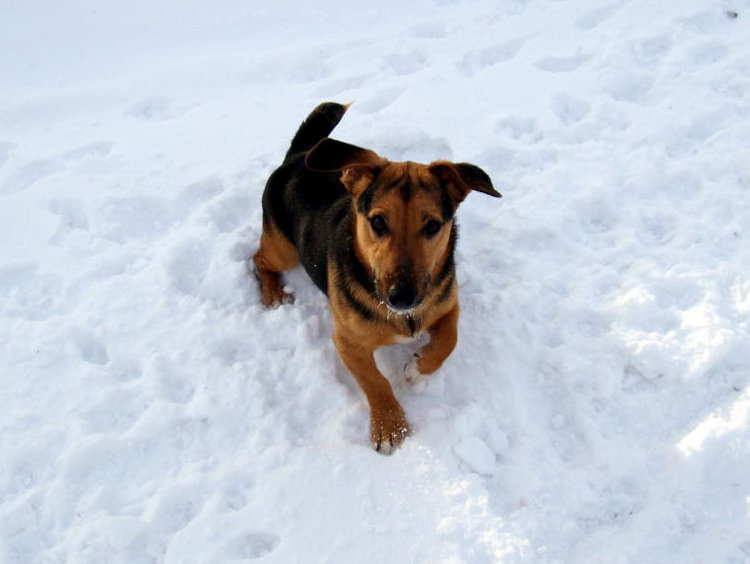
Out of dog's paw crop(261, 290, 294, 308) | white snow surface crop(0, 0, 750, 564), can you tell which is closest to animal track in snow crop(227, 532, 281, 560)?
white snow surface crop(0, 0, 750, 564)

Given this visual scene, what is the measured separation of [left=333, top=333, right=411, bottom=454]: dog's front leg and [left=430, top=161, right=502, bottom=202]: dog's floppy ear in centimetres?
120

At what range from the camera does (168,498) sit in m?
3.85

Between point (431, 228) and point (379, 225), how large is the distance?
31 cm

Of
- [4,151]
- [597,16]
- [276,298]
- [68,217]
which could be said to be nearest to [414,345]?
[276,298]

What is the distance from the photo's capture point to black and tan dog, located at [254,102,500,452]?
3.74m

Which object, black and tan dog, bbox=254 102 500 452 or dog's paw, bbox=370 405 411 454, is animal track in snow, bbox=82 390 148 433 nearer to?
black and tan dog, bbox=254 102 500 452

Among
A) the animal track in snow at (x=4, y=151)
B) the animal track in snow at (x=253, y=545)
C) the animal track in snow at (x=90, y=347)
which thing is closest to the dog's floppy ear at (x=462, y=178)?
the animal track in snow at (x=253, y=545)

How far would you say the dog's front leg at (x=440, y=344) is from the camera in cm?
429

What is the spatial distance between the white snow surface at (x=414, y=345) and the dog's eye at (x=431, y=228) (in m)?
1.15

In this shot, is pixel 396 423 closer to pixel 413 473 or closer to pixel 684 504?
pixel 413 473

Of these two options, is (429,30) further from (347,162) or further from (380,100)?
(347,162)

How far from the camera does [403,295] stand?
140 inches

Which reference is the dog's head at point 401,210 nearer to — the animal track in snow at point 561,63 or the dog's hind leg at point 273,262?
the dog's hind leg at point 273,262

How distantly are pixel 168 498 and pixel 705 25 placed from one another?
7259mm
